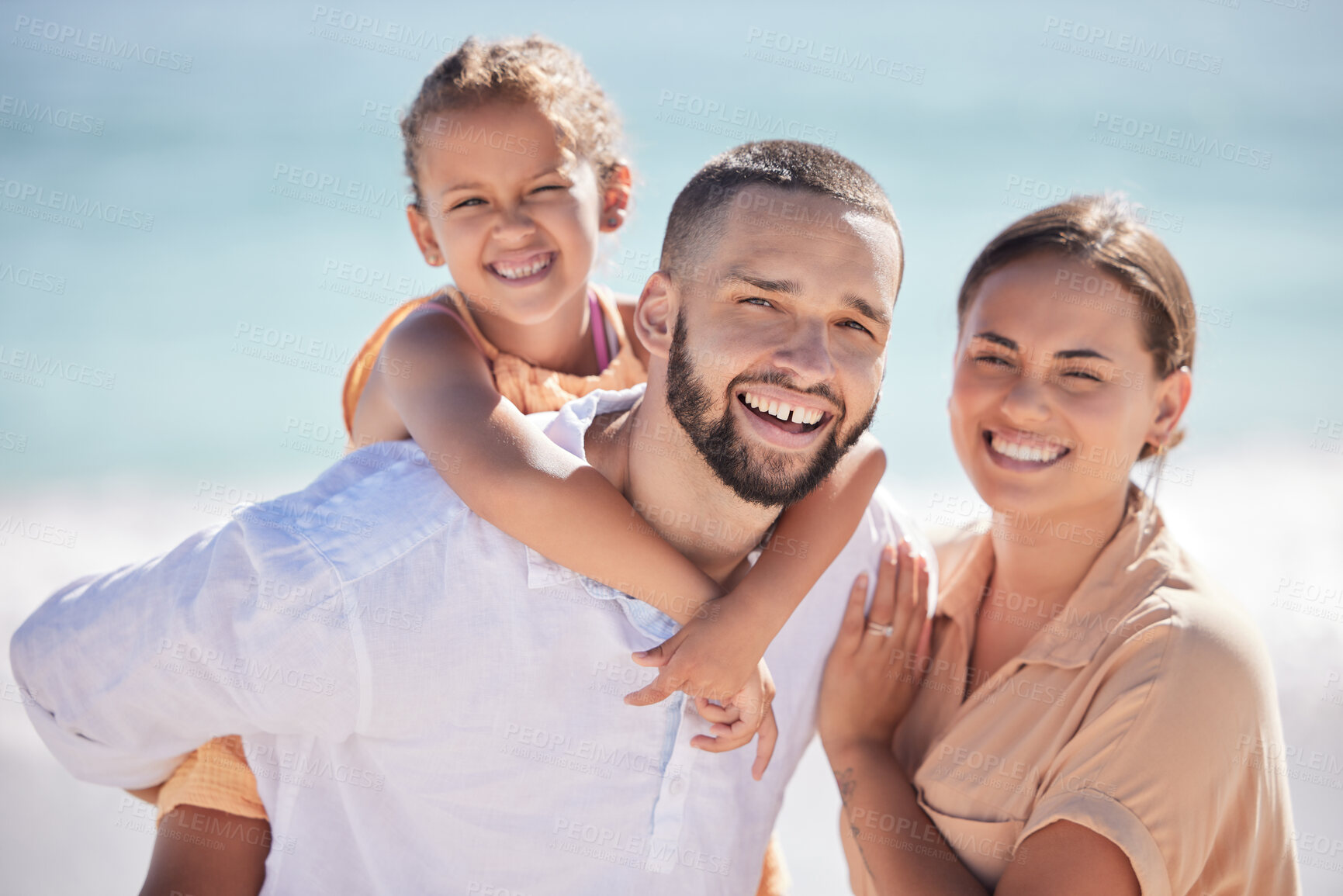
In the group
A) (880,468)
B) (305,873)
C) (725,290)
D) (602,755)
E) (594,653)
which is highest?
(725,290)

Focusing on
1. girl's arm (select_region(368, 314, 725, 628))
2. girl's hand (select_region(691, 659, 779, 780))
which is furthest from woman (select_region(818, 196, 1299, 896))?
girl's arm (select_region(368, 314, 725, 628))

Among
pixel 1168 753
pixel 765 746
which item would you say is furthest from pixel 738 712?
pixel 1168 753

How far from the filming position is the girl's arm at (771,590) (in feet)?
7.16

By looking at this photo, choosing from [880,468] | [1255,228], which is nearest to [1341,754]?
[880,468]

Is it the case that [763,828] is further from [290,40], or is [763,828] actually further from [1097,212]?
[290,40]

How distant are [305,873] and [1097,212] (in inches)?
104

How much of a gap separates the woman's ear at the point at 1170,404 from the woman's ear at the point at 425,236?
2195mm

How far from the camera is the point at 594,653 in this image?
2324mm

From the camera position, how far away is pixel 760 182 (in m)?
2.34

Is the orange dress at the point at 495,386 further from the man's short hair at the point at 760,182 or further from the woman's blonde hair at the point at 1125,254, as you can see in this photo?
the woman's blonde hair at the point at 1125,254

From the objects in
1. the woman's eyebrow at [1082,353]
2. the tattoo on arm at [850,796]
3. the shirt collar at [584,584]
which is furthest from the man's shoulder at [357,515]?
the woman's eyebrow at [1082,353]

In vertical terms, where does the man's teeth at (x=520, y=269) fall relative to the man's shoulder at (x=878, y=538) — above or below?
above

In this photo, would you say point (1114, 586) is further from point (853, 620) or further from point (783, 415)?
point (783, 415)

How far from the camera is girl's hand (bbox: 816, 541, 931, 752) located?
2.76 meters
